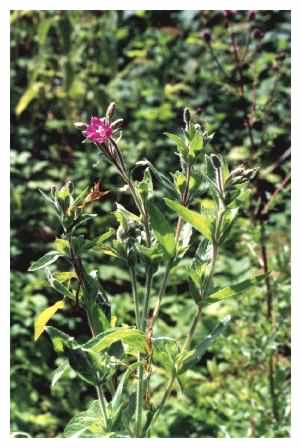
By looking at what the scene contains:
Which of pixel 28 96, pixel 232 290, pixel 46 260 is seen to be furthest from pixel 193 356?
pixel 28 96

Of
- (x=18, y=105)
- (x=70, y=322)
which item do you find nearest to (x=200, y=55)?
(x=18, y=105)

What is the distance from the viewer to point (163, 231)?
84cm

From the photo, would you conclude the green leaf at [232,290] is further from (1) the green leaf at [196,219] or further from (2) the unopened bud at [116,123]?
(2) the unopened bud at [116,123]

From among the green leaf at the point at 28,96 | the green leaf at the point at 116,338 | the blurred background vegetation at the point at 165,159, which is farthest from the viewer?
the green leaf at the point at 28,96

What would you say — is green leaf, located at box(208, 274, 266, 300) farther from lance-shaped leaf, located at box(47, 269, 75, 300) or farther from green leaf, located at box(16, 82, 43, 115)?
green leaf, located at box(16, 82, 43, 115)

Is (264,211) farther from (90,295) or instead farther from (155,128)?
(155,128)

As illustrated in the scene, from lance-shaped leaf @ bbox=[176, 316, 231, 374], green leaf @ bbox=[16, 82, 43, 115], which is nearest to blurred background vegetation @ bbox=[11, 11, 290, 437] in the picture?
green leaf @ bbox=[16, 82, 43, 115]

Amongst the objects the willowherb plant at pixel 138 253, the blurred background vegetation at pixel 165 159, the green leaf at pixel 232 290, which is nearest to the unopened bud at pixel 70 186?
the willowherb plant at pixel 138 253

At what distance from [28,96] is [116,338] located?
2.13 m

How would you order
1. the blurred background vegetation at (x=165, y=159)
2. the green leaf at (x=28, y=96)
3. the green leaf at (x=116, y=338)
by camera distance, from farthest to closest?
the green leaf at (x=28, y=96) → the blurred background vegetation at (x=165, y=159) → the green leaf at (x=116, y=338)

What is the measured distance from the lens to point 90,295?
2.90 ft

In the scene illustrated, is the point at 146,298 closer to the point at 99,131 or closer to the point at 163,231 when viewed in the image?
the point at 163,231

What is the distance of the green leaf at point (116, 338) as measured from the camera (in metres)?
0.80
